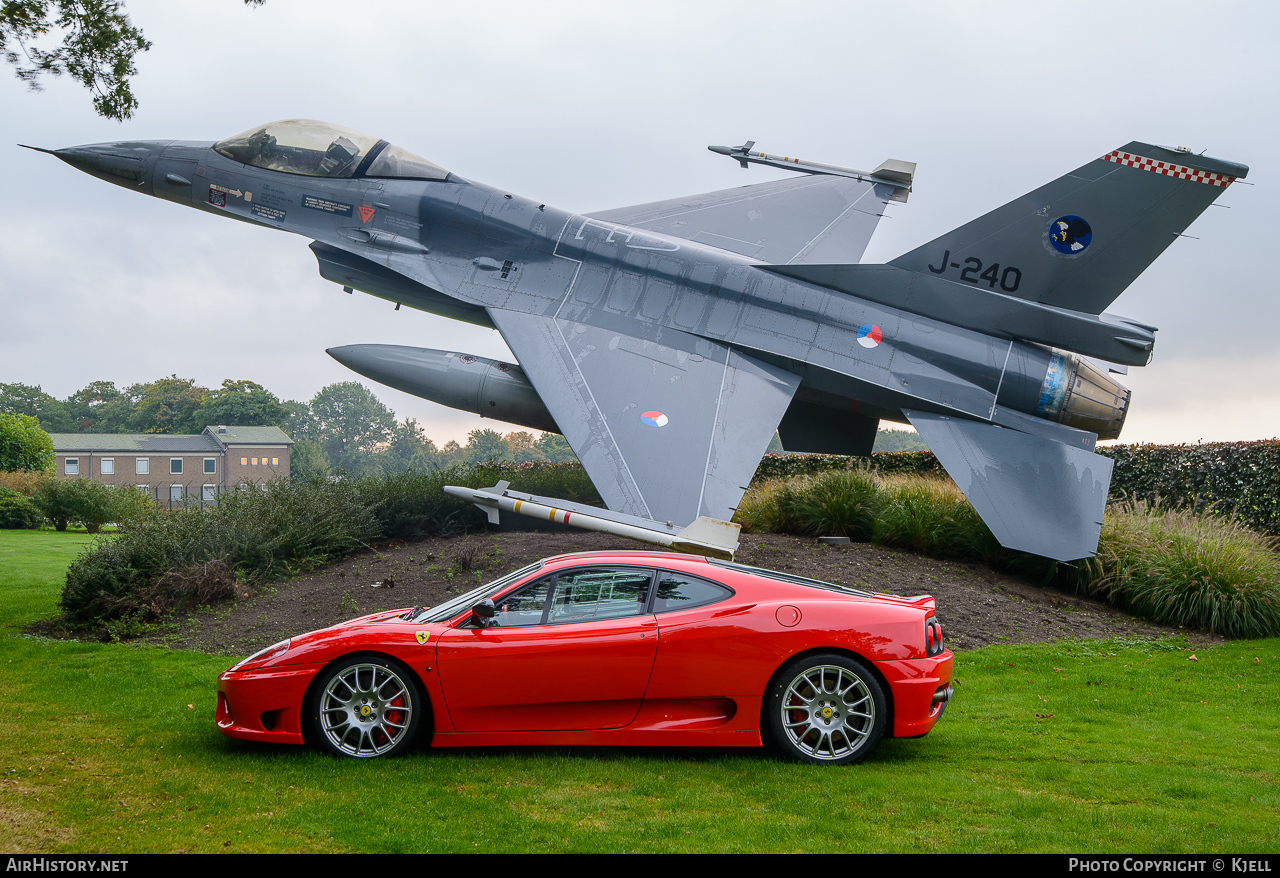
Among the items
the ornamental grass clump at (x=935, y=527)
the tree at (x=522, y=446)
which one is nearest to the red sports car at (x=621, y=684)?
the ornamental grass clump at (x=935, y=527)

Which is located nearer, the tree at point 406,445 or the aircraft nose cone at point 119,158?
the aircraft nose cone at point 119,158

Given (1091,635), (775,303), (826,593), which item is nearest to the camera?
(826,593)

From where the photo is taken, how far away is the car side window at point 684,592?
18.0ft

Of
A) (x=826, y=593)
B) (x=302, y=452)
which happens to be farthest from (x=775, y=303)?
(x=302, y=452)

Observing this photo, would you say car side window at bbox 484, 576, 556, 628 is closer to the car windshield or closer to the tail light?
the car windshield

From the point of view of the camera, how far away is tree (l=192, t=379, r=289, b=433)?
264 feet

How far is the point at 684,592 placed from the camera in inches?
218

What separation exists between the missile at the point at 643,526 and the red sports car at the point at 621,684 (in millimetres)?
3858

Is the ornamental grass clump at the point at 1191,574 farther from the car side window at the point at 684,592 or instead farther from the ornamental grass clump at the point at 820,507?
the car side window at the point at 684,592

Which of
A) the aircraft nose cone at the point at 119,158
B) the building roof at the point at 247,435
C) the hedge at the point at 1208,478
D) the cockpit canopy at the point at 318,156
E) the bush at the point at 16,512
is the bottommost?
the bush at the point at 16,512

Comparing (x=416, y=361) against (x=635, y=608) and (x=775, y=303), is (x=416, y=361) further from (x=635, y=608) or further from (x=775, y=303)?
(x=635, y=608)

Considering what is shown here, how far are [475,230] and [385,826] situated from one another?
394 inches

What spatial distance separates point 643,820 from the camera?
4.27 m

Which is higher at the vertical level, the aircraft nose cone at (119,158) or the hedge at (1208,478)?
the aircraft nose cone at (119,158)
